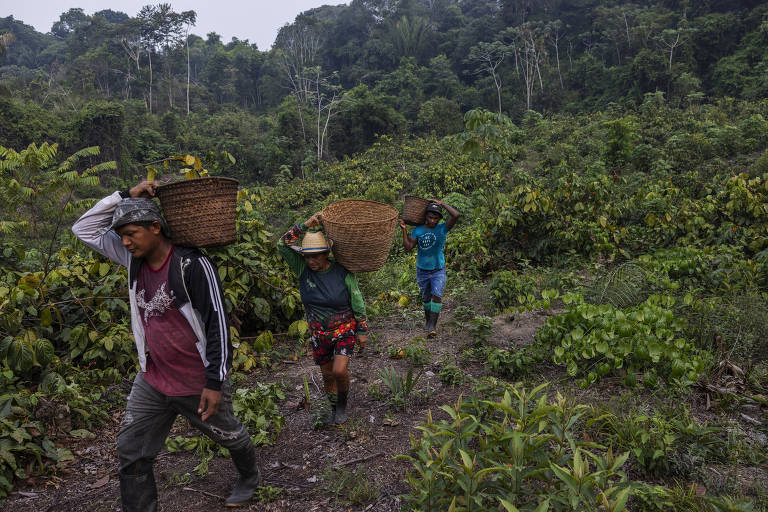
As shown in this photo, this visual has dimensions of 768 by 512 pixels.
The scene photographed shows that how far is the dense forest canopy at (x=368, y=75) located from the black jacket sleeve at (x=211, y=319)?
79.8 feet

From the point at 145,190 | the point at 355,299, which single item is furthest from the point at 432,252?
the point at 145,190

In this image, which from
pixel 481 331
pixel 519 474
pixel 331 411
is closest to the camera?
pixel 519 474

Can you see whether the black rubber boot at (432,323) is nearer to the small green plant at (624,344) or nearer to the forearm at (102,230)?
the small green plant at (624,344)

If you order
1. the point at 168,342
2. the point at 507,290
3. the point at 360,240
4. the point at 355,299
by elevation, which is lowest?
the point at 507,290

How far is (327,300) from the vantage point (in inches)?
122

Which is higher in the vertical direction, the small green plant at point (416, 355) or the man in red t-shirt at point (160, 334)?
the man in red t-shirt at point (160, 334)

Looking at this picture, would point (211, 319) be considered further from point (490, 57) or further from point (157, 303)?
point (490, 57)

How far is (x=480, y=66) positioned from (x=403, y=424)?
44.6m

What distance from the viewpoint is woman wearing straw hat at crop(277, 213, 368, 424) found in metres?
3.09

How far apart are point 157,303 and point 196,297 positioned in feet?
0.62

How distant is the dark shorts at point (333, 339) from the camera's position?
122 inches

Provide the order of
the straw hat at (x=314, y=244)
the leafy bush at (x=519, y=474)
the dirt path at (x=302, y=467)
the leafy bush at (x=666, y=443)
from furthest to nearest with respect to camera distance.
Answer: the straw hat at (x=314, y=244) → the dirt path at (x=302, y=467) → the leafy bush at (x=666, y=443) → the leafy bush at (x=519, y=474)

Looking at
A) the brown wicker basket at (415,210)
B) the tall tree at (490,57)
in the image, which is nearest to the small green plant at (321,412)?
the brown wicker basket at (415,210)

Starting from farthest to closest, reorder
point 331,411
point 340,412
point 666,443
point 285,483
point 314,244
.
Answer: point 331,411 < point 340,412 < point 314,244 < point 285,483 < point 666,443
